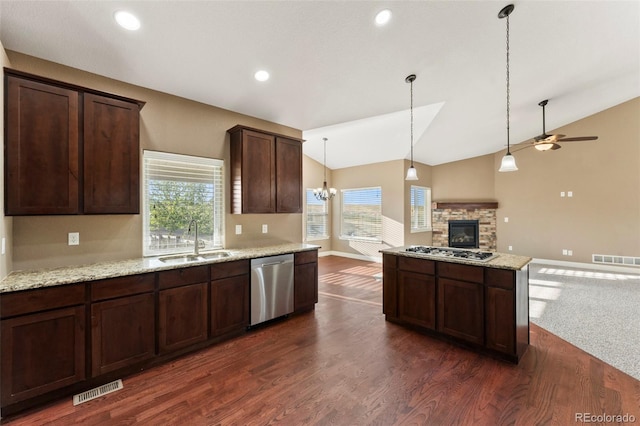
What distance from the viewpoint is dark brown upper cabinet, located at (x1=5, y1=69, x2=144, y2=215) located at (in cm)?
207

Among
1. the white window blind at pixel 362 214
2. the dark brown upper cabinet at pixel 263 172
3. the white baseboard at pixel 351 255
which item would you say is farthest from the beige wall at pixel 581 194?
the dark brown upper cabinet at pixel 263 172

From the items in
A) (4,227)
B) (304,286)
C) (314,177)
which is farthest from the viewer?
(314,177)

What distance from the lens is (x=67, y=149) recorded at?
7.47ft

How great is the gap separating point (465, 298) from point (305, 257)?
78.9 inches

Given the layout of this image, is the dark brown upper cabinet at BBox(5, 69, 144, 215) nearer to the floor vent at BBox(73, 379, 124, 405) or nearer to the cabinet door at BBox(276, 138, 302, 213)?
the floor vent at BBox(73, 379, 124, 405)

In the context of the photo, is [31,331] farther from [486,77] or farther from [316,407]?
[486,77]

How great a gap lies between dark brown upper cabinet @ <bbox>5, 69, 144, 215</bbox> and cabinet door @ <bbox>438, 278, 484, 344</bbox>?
3.31 m

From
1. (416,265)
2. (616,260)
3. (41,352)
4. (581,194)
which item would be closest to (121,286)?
(41,352)

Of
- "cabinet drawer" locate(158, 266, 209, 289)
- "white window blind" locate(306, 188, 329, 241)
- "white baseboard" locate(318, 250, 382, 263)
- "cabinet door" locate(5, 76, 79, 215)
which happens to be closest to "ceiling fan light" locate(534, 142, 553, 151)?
"white baseboard" locate(318, 250, 382, 263)

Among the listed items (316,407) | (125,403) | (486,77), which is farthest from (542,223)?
(125,403)

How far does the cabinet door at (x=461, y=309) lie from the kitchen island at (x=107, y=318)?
2222 millimetres

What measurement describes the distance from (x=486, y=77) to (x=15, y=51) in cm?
519

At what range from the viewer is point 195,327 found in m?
2.78

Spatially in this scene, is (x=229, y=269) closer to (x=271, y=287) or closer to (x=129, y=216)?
(x=271, y=287)
